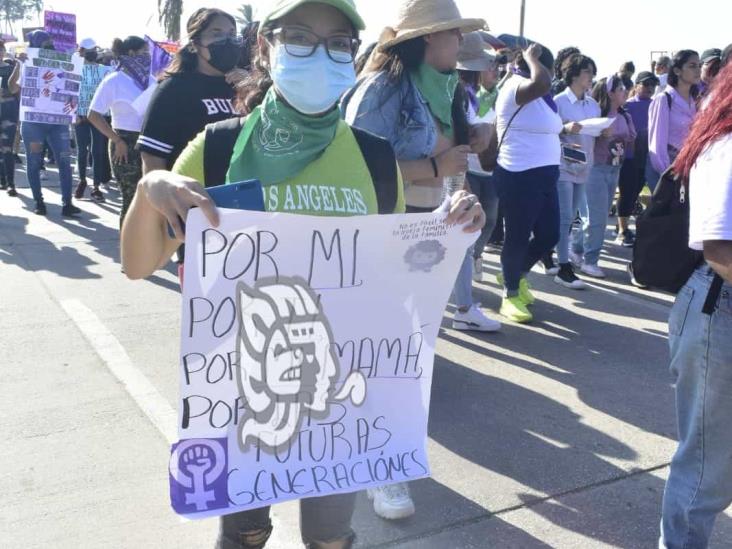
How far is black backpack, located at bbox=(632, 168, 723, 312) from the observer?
7.29 ft

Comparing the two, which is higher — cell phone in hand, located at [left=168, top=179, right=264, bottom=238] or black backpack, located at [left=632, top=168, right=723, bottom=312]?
cell phone in hand, located at [left=168, top=179, right=264, bottom=238]

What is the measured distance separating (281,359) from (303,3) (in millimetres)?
Result: 850

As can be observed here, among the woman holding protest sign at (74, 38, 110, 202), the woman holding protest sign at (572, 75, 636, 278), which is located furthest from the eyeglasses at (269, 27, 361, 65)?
the woman holding protest sign at (74, 38, 110, 202)

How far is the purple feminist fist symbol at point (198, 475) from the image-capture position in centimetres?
176

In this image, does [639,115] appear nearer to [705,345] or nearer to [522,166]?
[522,166]

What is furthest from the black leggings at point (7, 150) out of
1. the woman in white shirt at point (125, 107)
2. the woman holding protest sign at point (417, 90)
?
the woman holding protest sign at point (417, 90)

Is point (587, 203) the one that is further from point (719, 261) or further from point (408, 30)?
point (719, 261)

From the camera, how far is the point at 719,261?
74.0 inches

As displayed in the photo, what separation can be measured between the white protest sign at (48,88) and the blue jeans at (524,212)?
19.0ft

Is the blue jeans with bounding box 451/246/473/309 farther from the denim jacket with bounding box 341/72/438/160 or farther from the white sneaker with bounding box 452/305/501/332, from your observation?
the denim jacket with bounding box 341/72/438/160

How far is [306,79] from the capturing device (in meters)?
1.90

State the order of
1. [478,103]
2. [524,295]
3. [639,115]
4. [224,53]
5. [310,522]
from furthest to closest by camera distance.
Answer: [639,115]
[478,103]
[524,295]
[224,53]
[310,522]

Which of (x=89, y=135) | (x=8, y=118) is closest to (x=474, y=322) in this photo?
(x=89, y=135)

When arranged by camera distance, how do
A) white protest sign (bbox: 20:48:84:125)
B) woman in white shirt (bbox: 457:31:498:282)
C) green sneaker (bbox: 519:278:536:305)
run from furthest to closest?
1. white protest sign (bbox: 20:48:84:125)
2. green sneaker (bbox: 519:278:536:305)
3. woman in white shirt (bbox: 457:31:498:282)
